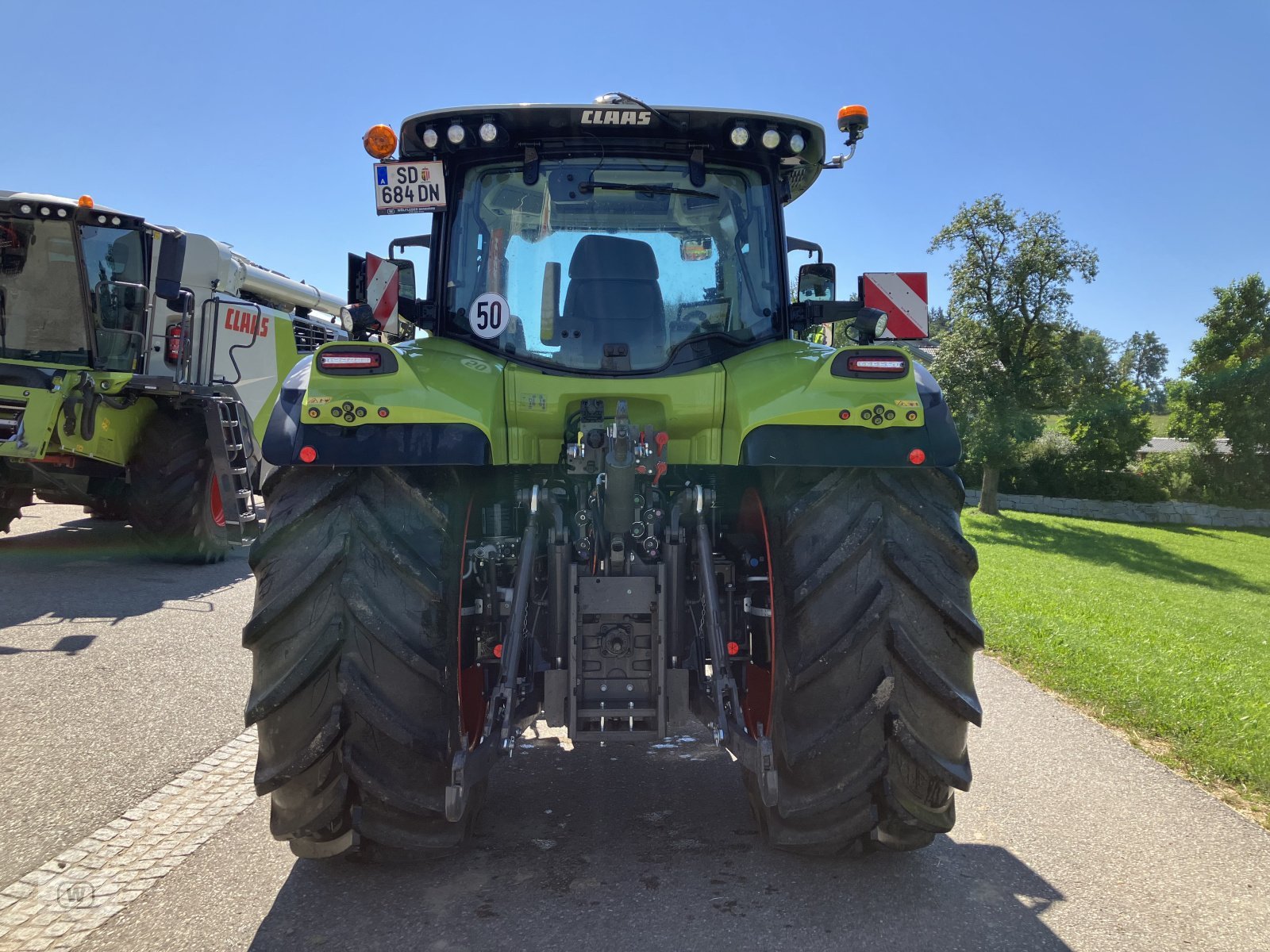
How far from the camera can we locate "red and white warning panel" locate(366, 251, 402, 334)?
3.74 metres

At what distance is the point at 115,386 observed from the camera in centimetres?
861

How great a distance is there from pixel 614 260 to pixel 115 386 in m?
7.01

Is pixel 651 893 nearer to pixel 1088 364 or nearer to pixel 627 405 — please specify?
pixel 627 405

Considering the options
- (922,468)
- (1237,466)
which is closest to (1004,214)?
(1237,466)

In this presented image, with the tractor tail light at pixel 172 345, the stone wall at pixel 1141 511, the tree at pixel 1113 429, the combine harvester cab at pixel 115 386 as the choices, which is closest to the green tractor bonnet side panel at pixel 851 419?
the combine harvester cab at pixel 115 386

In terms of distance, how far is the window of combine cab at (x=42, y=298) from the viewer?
28.1ft

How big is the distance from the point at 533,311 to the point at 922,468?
1.55 metres

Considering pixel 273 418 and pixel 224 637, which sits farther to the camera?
pixel 224 637

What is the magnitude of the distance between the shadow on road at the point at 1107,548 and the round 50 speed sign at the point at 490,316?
2041 centimetres

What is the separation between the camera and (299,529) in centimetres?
282

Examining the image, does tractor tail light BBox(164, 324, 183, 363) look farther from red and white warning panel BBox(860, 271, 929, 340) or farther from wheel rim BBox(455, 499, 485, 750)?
red and white warning panel BBox(860, 271, 929, 340)

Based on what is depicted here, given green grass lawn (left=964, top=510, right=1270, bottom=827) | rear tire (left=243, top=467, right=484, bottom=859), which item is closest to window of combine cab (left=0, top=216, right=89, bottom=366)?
rear tire (left=243, top=467, right=484, bottom=859)

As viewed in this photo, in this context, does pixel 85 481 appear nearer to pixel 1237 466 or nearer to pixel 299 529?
pixel 299 529

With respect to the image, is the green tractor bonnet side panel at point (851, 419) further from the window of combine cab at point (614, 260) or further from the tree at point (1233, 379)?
the tree at point (1233, 379)
